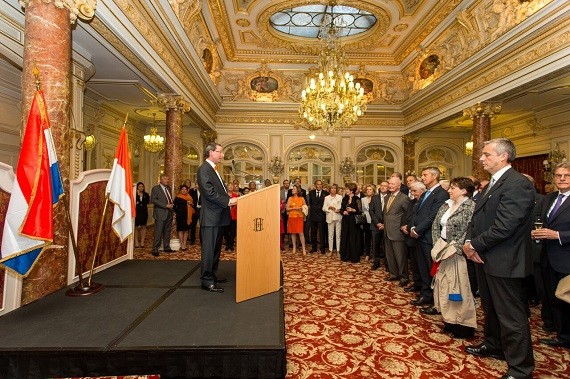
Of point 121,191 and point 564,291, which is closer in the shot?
point 564,291

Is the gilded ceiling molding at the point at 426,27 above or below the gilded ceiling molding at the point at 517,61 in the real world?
above

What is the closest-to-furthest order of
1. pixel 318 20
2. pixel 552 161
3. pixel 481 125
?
pixel 481 125
pixel 552 161
pixel 318 20

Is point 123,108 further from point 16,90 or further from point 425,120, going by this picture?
point 425,120

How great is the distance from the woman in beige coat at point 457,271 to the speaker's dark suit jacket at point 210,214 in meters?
2.21

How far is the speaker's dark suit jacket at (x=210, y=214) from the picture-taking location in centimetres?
344

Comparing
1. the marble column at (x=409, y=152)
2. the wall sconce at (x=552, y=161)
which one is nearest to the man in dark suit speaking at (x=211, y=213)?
the wall sconce at (x=552, y=161)

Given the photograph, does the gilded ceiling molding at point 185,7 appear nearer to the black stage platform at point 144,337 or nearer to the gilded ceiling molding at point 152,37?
the gilded ceiling molding at point 152,37

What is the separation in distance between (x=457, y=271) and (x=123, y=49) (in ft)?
18.1

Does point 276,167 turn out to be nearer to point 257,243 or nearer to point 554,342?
point 257,243

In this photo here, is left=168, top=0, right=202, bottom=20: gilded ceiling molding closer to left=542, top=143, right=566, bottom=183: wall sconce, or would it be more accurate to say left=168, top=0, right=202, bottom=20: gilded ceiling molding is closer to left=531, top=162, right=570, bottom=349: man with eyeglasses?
left=531, top=162, right=570, bottom=349: man with eyeglasses

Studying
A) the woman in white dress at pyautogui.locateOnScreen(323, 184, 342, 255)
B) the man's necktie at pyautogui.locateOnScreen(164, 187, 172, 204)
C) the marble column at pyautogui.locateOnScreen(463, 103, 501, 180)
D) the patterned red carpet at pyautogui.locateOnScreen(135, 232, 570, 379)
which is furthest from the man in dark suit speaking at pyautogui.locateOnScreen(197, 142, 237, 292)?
the marble column at pyautogui.locateOnScreen(463, 103, 501, 180)

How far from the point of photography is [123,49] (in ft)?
17.2

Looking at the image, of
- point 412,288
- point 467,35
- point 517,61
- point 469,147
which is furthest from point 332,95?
point 469,147

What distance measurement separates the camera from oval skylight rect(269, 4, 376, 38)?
10047mm
